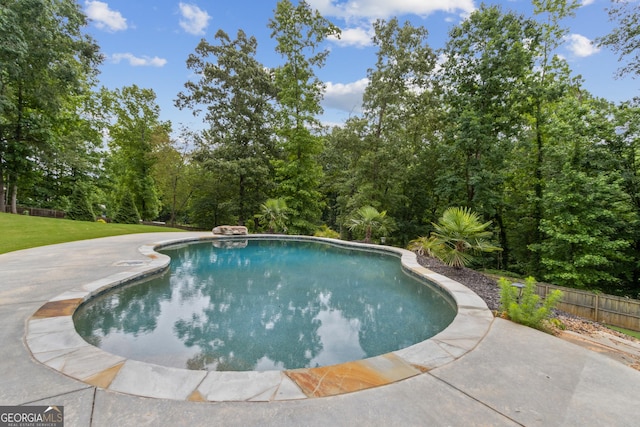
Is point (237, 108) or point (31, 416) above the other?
point (237, 108)

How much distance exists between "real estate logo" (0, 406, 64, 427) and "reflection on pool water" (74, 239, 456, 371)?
120cm

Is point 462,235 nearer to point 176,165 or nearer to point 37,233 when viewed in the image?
point 37,233

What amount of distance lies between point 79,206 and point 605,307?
24218 mm

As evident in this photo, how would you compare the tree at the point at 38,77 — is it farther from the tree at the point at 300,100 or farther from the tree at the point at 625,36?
the tree at the point at 625,36

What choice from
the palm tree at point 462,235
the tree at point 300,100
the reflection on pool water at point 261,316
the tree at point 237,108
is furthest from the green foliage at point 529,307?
Answer: the tree at point 237,108

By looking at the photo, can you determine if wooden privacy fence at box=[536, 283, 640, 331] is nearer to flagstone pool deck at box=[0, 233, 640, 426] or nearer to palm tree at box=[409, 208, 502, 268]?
palm tree at box=[409, 208, 502, 268]

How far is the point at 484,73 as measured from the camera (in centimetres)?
1223

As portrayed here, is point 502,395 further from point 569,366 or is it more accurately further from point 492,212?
point 492,212

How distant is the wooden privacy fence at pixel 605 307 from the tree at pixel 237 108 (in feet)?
50.3

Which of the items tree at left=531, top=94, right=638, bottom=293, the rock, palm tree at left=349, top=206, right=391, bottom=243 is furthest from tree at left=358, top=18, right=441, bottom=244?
the rock

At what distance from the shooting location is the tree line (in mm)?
→ 9570

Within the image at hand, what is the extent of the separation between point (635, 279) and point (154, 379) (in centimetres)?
1495

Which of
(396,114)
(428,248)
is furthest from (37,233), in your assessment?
(396,114)

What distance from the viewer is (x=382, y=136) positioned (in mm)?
15867
